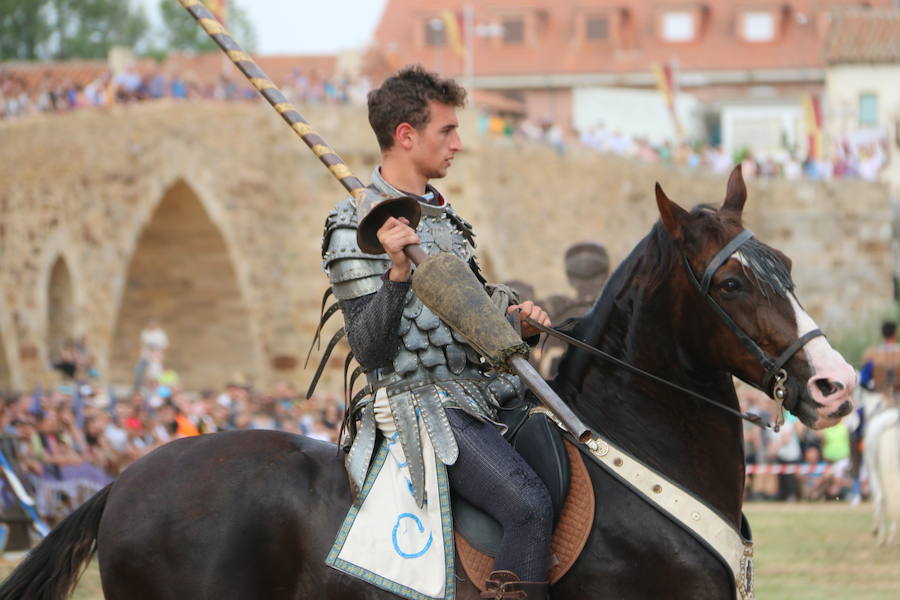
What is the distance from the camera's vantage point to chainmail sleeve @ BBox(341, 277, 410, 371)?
5129 millimetres

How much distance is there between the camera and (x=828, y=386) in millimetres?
4816

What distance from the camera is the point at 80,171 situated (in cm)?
3034

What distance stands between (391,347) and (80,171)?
1030 inches

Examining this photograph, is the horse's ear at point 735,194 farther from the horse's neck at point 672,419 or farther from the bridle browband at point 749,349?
the horse's neck at point 672,419

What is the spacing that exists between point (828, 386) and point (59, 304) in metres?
28.6

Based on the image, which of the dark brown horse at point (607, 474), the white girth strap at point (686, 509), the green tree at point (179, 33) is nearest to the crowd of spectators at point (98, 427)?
the dark brown horse at point (607, 474)

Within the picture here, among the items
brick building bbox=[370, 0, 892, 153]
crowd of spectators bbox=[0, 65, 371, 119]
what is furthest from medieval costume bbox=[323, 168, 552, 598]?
brick building bbox=[370, 0, 892, 153]

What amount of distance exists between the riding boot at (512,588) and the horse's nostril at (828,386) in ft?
3.47

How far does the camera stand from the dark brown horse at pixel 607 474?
198 inches

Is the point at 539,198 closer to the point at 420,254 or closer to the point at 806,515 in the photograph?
the point at 806,515

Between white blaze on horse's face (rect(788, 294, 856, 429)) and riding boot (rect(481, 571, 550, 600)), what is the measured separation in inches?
39.0

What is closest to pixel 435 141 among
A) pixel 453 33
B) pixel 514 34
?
pixel 453 33

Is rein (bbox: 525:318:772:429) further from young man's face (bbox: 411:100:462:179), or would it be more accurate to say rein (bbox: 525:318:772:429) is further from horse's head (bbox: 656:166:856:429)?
young man's face (bbox: 411:100:462:179)

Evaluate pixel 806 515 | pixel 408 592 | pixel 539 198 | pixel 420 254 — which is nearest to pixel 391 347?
pixel 420 254
